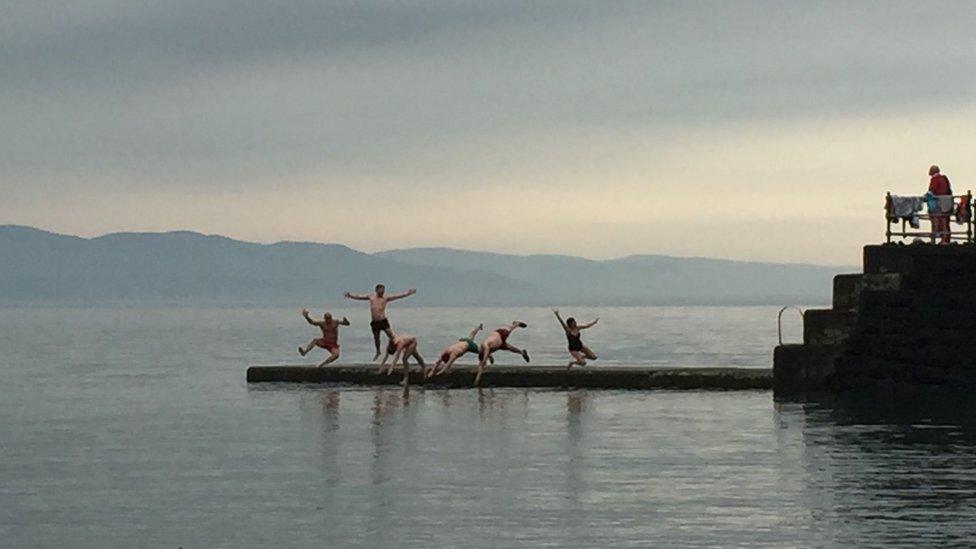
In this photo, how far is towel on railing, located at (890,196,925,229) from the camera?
123ft

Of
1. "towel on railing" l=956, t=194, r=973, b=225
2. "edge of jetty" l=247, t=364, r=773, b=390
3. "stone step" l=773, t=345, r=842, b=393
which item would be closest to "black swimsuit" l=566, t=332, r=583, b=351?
"edge of jetty" l=247, t=364, r=773, b=390

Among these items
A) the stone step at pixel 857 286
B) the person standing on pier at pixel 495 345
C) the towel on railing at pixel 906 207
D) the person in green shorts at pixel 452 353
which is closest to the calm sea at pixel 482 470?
the person in green shorts at pixel 452 353

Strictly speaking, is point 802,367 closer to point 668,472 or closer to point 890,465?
point 890,465

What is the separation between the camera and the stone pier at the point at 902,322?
36.9m

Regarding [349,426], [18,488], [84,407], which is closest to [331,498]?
[18,488]

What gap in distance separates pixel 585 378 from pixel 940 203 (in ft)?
30.3

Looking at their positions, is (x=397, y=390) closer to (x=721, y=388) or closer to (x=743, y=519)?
(x=721, y=388)

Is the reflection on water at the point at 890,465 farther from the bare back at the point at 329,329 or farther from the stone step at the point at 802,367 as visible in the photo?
the bare back at the point at 329,329

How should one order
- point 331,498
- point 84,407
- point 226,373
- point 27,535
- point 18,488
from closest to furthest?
point 27,535
point 331,498
point 18,488
point 84,407
point 226,373

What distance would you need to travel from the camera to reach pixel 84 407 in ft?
131

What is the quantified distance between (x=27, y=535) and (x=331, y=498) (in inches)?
152

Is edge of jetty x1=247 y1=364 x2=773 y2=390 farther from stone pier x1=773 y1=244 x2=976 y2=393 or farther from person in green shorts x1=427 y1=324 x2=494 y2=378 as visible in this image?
stone pier x1=773 y1=244 x2=976 y2=393

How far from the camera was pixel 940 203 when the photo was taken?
37625mm

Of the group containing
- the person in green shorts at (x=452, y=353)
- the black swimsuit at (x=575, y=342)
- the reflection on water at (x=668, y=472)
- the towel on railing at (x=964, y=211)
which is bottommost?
the reflection on water at (x=668, y=472)
